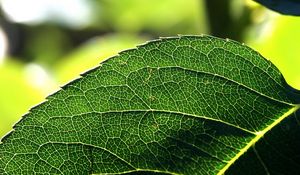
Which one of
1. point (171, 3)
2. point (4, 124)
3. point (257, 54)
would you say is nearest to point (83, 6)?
point (171, 3)

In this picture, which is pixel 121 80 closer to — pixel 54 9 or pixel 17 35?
pixel 54 9

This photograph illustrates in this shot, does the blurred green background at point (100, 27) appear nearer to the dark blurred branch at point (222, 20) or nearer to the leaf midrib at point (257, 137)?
the dark blurred branch at point (222, 20)

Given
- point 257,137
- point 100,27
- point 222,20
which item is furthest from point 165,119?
point 100,27

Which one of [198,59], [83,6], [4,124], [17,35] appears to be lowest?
[198,59]

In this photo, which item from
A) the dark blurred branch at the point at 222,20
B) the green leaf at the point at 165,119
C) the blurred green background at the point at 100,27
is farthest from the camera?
the blurred green background at the point at 100,27

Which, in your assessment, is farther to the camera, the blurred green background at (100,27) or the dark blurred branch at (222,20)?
the blurred green background at (100,27)

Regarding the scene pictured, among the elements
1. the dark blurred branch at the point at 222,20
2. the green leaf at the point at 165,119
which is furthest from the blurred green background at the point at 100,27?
the green leaf at the point at 165,119
